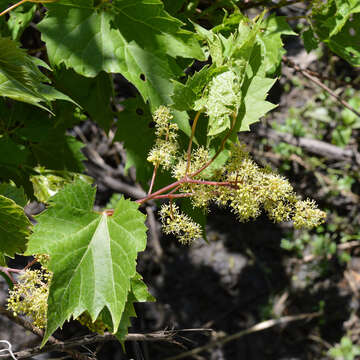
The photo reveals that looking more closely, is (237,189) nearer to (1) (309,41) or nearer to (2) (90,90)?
(2) (90,90)

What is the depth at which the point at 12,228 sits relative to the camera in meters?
1.51

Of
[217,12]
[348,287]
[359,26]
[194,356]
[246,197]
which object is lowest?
[194,356]

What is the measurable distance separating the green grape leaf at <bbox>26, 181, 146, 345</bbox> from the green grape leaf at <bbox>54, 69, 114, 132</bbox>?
688 millimetres

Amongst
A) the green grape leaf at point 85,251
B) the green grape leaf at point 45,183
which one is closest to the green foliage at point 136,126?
the green grape leaf at point 85,251

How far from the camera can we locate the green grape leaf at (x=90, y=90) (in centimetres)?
191

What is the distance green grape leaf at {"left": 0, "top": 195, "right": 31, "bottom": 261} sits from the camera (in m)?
1.45

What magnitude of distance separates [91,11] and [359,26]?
123cm

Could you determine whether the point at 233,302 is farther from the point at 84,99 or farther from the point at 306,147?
the point at 84,99

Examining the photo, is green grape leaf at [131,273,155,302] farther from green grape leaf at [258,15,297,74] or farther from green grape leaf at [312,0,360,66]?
green grape leaf at [312,0,360,66]

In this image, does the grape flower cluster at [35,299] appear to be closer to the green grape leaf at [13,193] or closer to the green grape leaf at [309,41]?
the green grape leaf at [13,193]

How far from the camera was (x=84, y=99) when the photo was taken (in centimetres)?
196

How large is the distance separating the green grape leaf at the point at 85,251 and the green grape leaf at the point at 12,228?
0.58 ft

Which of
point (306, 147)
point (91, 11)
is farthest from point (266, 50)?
point (306, 147)

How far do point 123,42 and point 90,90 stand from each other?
1.20 feet
